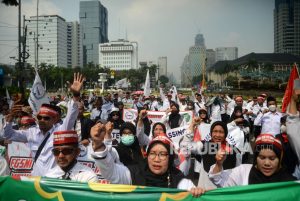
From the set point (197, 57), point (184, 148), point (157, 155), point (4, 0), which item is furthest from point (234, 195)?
point (197, 57)

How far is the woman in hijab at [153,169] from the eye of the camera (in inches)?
126

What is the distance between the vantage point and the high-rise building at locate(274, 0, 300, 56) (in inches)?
6713

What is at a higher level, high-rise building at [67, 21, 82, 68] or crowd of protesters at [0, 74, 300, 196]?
high-rise building at [67, 21, 82, 68]

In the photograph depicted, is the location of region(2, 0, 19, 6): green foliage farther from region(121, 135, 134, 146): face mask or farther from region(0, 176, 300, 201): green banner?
region(0, 176, 300, 201): green banner

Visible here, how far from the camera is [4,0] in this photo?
13375 millimetres

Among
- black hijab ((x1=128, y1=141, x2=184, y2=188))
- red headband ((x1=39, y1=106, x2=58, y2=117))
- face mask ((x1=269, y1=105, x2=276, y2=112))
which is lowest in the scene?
black hijab ((x1=128, y1=141, x2=184, y2=188))

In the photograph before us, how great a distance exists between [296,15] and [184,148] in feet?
614

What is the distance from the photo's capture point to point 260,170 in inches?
127

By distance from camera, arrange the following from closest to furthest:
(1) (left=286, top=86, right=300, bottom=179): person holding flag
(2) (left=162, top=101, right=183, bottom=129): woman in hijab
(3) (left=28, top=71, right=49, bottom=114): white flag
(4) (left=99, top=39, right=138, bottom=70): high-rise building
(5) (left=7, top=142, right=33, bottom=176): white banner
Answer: (1) (left=286, top=86, right=300, bottom=179): person holding flag → (5) (left=7, top=142, right=33, bottom=176): white banner → (3) (left=28, top=71, right=49, bottom=114): white flag → (2) (left=162, top=101, right=183, bottom=129): woman in hijab → (4) (left=99, top=39, right=138, bottom=70): high-rise building

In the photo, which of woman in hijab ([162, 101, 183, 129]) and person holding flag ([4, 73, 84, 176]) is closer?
person holding flag ([4, 73, 84, 176])

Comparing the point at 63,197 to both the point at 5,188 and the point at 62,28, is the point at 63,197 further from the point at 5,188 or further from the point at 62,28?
the point at 62,28

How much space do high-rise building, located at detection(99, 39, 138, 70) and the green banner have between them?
6799 inches

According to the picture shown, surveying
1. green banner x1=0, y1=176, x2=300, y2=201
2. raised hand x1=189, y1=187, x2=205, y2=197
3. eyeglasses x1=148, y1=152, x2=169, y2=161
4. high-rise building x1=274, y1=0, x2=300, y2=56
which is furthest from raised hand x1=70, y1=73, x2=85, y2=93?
high-rise building x1=274, y1=0, x2=300, y2=56

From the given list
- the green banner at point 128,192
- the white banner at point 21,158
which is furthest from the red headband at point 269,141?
the white banner at point 21,158
